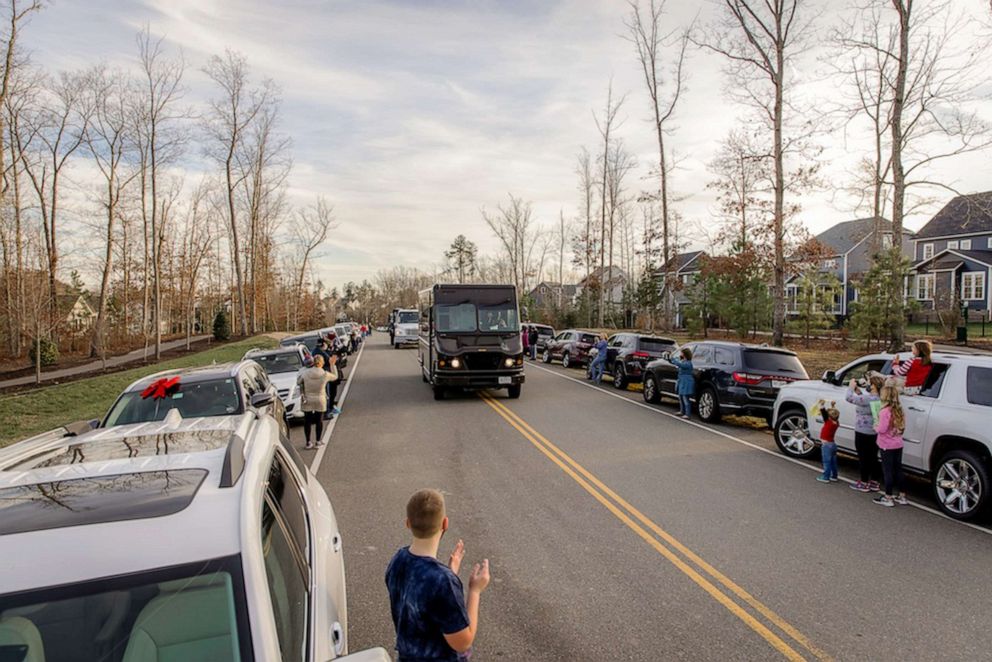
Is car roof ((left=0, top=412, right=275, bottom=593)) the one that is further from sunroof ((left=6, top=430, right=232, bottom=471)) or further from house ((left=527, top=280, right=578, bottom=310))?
house ((left=527, top=280, right=578, bottom=310))

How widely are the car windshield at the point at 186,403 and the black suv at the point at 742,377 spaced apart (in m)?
9.35

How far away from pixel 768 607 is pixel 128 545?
4.48 m

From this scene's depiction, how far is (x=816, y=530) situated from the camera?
6371 millimetres

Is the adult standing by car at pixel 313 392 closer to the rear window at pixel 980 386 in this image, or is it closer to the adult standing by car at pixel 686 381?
the adult standing by car at pixel 686 381

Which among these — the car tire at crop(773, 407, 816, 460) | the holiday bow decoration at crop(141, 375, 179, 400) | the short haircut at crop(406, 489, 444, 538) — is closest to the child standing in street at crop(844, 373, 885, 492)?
the car tire at crop(773, 407, 816, 460)

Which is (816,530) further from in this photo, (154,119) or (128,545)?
(154,119)

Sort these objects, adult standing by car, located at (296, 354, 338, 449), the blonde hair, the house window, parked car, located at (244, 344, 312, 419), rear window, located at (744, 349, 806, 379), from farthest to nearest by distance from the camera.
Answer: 1. the house window
2. parked car, located at (244, 344, 312, 419)
3. rear window, located at (744, 349, 806, 379)
4. adult standing by car, located at (296, 354, 338, 449)
5. the blonde hair

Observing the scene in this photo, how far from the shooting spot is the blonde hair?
7238 millimetres

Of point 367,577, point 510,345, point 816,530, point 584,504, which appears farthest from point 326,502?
point 510,345

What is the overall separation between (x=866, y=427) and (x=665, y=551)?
382 centimetres

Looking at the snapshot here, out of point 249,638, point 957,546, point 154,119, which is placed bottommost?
point 957,546

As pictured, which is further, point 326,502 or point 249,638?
point 326,502

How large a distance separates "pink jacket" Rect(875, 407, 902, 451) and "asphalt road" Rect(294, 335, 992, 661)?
77 cm

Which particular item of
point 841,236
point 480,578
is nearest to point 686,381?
point 480,578
